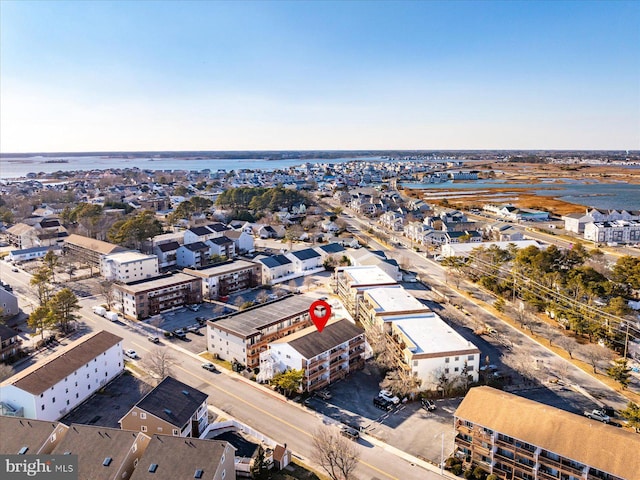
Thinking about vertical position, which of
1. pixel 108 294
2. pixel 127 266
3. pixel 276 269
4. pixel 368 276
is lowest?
pixel 108 294

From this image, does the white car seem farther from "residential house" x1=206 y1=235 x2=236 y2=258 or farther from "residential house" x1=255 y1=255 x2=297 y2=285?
"residential house" x1=206 y1=235 x2=236 y2=258

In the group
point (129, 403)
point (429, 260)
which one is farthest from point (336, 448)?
point (429, 260)

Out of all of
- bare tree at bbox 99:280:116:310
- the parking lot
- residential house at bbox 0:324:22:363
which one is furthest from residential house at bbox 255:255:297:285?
residential house at bbox 0:324:22:363

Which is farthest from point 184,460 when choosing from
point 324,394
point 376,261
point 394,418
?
point 376,261

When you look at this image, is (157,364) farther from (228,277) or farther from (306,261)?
(306,261)

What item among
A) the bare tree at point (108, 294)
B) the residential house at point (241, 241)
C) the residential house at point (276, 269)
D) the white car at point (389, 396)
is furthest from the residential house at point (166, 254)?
the white car at point (389, 396)

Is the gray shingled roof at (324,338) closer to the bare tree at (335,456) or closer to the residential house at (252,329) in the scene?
the residential house at (252,329)

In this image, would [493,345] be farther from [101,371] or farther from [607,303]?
[101,371]

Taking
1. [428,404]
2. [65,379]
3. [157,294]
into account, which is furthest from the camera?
[157,294]
